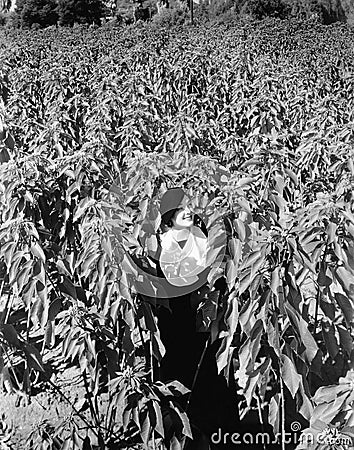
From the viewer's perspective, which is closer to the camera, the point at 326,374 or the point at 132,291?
the point at 132,291

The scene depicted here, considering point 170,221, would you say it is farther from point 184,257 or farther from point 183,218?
point 184,257

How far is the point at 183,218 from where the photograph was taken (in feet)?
7.54

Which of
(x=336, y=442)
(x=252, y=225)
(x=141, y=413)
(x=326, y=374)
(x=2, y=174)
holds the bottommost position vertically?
(x=326, y=374)

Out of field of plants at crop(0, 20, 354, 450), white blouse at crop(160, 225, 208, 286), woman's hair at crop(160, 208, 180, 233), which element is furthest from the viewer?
woman's hair at crop(160, 208, 180, 233)

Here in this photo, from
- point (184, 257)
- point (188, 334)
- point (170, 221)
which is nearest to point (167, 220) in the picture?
point (170, 221)

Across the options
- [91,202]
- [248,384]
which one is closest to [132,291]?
[91,202]

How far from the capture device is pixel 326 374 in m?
2.96

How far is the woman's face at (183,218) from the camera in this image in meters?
2.27

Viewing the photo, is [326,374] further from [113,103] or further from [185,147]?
[113,103]

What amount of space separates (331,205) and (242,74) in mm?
5607

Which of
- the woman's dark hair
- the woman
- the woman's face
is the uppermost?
the woman's face

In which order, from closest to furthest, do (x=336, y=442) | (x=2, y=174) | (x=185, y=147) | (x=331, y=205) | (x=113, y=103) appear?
(x=336, y=442) → (x=331, y=205) → (x=2, y=174) → (x=185, y=147) → (x=113, y=103)

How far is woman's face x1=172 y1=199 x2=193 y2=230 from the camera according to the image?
2.27 m

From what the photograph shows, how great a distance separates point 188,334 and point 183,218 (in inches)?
24.0
